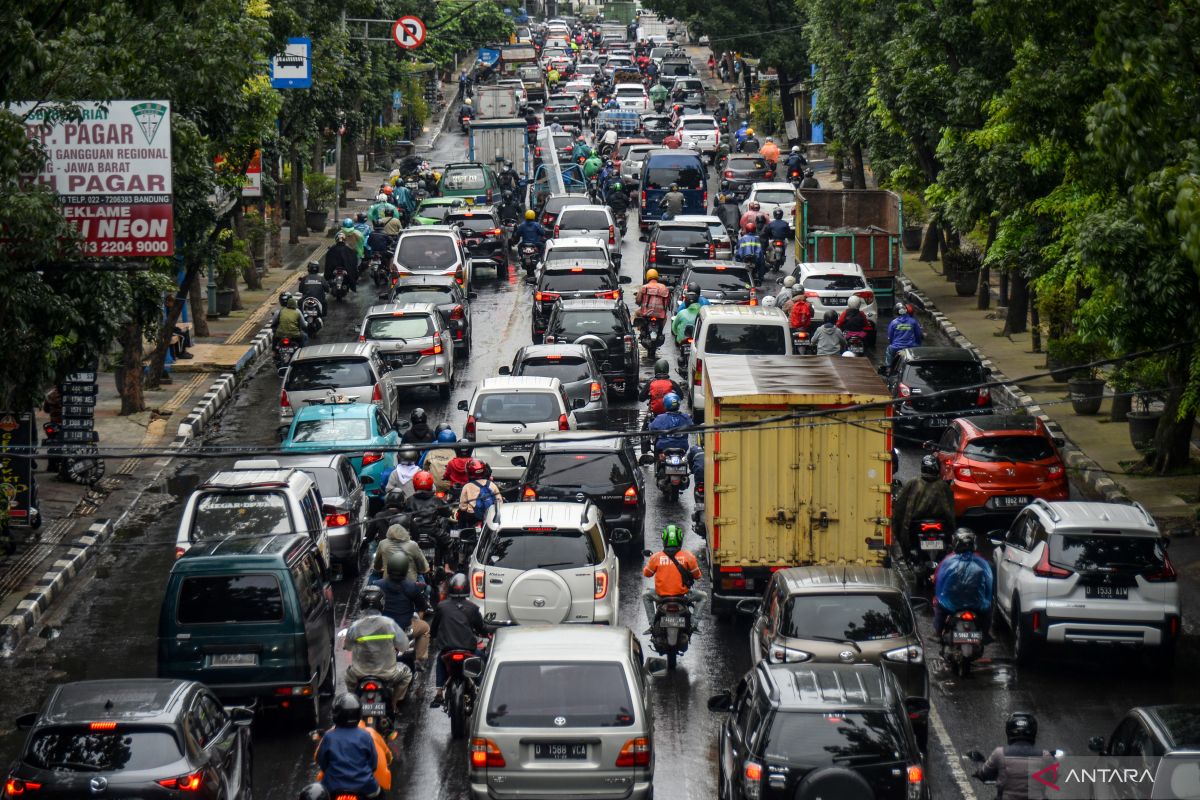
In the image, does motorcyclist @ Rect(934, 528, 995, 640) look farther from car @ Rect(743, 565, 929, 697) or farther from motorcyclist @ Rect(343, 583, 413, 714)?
motorcyclist @ Rect(343, 583, 413, 714)

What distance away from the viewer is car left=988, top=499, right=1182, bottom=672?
1708 centimetres

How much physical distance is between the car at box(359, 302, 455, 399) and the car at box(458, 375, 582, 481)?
5.83m

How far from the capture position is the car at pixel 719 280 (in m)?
34.8

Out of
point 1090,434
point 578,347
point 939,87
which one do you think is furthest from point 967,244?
point 578,347

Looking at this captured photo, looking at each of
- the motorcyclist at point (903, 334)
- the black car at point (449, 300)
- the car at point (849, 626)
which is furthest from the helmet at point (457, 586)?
the black car at point (449, 300)

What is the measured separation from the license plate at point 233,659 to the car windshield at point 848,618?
4644 millimetres

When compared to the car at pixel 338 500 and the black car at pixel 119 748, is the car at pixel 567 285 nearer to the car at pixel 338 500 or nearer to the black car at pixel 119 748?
the car at pixel 338 500

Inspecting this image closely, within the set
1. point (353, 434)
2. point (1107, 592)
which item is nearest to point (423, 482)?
point (353, 434)

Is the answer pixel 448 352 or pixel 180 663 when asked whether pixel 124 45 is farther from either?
pixel 448 352

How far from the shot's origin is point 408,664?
16750 millimetres

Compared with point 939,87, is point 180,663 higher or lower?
lower

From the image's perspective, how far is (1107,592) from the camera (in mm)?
17188

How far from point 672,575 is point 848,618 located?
262cm

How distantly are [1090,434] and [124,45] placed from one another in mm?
16542
